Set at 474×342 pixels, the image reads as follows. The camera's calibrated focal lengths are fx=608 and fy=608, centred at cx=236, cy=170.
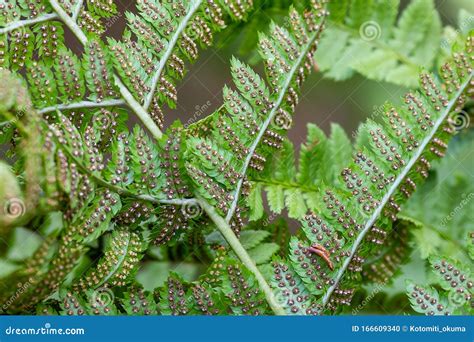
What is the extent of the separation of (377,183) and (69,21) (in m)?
1.11

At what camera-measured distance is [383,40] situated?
2.70 metres

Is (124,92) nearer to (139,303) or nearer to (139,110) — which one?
(139,110)

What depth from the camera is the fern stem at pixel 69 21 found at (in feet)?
6.36

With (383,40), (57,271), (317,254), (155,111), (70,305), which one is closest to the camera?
(57,271)

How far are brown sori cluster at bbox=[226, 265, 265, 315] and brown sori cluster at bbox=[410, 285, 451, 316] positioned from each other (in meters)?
0.48

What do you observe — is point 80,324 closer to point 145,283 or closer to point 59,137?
point 145,283

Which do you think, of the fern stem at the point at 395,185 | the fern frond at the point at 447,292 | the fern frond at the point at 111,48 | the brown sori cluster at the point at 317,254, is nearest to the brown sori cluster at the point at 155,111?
the fern frond at the point at 111,48

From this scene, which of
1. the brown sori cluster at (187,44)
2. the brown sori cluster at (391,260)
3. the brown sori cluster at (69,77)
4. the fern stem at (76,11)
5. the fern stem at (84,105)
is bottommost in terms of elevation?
the brown sori cluster at (391,260)

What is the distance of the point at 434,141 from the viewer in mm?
1974

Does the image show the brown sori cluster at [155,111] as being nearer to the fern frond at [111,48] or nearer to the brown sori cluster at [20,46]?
the fern frond at [111,48]

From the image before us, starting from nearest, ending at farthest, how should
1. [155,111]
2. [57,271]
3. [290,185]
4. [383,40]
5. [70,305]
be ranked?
[57,271], [70,305], [155,111], [290,185], [383,40]

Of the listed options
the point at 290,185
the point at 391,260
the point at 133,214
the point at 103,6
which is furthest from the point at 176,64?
the point at 391,260

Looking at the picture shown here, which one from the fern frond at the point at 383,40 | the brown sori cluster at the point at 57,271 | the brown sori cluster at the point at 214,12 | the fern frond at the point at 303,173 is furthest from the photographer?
the fern frond at the point at 383,40

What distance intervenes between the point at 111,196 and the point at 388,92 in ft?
5.06
